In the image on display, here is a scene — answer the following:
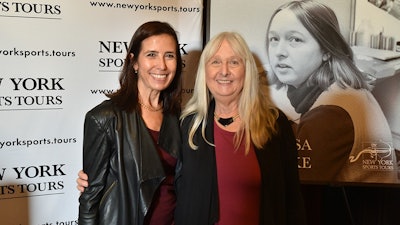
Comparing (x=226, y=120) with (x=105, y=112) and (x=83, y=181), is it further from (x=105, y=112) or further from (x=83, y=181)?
(x=83, y=181)

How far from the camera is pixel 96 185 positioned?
1491 mm

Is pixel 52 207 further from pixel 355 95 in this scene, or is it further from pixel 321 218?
pixel 355 95

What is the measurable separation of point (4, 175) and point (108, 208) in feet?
2.24

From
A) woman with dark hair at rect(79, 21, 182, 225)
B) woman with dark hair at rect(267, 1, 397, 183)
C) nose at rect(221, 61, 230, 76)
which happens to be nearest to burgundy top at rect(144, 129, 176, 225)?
woman with dark hair at rect(79, 21, 182, 225)

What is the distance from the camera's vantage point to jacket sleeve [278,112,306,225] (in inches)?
62.6

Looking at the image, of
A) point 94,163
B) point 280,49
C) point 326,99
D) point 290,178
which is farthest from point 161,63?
point 326,99

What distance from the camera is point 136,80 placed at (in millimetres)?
1619

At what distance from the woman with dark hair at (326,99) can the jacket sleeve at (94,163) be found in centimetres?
104

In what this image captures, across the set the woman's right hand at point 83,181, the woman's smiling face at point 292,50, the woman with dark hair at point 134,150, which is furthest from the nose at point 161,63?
the woman's smiling face at point 292,50

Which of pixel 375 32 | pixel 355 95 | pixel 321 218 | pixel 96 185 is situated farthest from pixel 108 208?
pixel 375 32

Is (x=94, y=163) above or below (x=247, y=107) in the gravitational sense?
below

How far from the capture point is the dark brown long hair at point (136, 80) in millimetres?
1534

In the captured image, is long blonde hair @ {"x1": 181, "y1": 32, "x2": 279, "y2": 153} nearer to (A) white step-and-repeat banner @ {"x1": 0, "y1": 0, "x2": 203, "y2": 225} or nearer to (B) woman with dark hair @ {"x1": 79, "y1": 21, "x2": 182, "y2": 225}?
(B) woman with dark hair @ {"x1": 79, "y1": 21, "x2": 182, "y2": 225}

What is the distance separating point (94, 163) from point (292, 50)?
3.85ft
